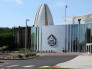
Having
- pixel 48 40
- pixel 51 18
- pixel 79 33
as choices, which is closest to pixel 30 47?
pixel 48 40

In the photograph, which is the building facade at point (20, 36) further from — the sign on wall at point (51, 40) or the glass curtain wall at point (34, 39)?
the sign on wall at point (51, 40)

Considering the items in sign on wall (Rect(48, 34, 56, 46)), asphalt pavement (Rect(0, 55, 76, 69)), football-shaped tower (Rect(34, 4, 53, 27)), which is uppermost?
football-shaped tower (Rect(34, 4, 53, 27))

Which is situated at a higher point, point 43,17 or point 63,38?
point 43,17

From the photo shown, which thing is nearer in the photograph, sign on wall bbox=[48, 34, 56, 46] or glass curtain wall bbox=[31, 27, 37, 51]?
sign on wall bbox=[48, 34, 56, 46]

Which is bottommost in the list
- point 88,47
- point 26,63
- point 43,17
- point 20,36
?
point 26,63

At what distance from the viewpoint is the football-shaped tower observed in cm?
7181

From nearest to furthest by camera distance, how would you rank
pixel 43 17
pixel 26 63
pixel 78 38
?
1. pixel 26 63
2. pixel 78 38
3. pixel 43 17

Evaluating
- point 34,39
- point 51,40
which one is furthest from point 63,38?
point 34,39

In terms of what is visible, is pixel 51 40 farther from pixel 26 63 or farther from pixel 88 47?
pixel 26 63

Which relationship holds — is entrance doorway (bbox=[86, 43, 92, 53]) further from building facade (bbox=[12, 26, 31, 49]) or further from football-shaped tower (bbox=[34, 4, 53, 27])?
building facade (bbox=[12, 26, 31, 49])

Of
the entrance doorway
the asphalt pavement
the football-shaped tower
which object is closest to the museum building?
the entrance doorway

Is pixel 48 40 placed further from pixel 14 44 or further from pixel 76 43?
pixel 14 44

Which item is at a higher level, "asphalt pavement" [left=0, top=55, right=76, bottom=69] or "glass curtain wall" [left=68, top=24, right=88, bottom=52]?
"glass curtain wall" [left=68, top=24, right=88, bottom=52]

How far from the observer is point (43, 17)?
236ft
